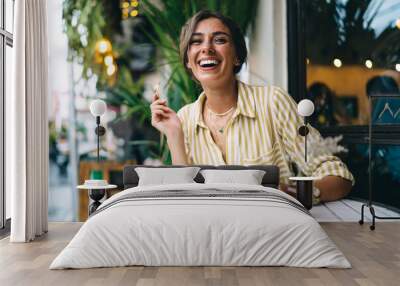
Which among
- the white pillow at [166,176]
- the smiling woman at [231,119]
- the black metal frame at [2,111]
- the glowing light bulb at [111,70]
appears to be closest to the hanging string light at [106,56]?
the glowing light bulb at [111,70]

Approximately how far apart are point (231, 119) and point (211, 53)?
72 centimetres

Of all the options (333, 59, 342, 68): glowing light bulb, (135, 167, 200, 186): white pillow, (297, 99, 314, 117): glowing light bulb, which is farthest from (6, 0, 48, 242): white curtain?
(333, 59, 342, 68): glowing light bulb

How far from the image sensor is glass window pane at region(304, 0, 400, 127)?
246 inches

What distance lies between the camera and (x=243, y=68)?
634 cm

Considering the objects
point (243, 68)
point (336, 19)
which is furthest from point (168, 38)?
point (336, 19)

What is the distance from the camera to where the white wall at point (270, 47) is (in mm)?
6375

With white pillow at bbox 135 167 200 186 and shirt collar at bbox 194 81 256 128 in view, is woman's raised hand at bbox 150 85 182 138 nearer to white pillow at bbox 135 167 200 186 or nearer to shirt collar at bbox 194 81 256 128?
shirt collar at bbox 194 81 256 128

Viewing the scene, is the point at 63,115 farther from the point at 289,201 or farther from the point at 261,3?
the point at 289,201

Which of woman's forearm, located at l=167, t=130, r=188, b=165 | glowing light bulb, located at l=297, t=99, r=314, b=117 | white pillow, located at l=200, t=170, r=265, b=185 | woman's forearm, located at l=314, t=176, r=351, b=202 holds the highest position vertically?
glowing light bulb, located at l=297, t=99, r=314, b=117

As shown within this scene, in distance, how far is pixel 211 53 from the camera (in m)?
6.23

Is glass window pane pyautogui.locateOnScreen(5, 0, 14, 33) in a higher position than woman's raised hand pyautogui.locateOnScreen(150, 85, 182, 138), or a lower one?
higher

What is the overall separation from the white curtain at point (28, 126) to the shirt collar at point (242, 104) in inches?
64.6

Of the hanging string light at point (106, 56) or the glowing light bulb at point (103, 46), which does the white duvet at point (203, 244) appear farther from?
the glowing light bulb at point (103, 46)

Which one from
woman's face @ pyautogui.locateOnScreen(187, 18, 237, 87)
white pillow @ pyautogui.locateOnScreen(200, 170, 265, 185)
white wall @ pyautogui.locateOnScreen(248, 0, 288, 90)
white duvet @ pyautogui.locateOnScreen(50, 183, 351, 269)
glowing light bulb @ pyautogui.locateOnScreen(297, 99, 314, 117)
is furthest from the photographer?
white wall @ pyautogui.locateOnScreen(248, 0, 288, 90)
